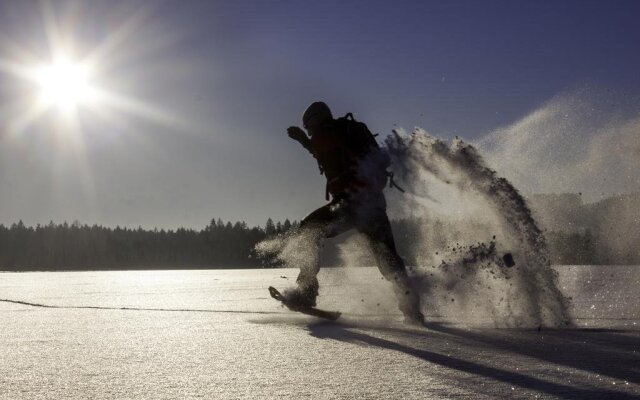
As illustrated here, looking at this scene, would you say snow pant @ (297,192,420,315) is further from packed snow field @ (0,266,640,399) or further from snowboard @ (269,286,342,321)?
packed snow field @ (0,266,640,399)

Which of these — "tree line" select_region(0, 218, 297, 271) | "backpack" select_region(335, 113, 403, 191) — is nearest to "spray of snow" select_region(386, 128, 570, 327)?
"backpack" select_region(335, 113, 403, 191)

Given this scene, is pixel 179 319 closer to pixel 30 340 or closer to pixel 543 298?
pixel 30 340

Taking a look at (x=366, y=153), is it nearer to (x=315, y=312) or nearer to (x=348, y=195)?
→ (x=348, y=195)

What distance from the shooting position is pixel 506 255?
24.5ft

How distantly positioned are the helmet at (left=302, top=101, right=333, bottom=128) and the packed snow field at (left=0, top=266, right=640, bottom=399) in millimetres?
2432

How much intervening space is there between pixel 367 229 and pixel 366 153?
2.96ft

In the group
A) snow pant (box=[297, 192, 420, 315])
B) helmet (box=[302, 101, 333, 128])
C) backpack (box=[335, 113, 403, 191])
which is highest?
helmet (box=[302, 101, 333, 128])

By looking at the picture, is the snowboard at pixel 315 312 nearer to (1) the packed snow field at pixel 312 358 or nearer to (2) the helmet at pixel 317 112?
(1) the packed snow field at pixel 312 358

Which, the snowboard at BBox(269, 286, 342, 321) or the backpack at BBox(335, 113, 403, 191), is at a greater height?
the backpack at BBox(335, 113, 403, 191)

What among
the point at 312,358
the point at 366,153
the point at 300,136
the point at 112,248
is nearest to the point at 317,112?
the point at 300,136

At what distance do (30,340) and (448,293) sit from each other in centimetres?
435

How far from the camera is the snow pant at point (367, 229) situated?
8156mm

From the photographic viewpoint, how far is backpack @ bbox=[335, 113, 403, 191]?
27.7 ft

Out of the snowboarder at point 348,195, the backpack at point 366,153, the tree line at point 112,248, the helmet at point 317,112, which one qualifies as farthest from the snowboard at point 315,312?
the tree line at point 112,248
